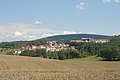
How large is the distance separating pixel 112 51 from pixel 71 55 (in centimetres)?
2131

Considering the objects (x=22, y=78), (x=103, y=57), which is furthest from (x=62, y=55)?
(x=22, y=78)

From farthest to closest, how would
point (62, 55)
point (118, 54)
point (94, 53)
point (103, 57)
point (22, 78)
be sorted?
point (94, 53)
point (62, 55)
point (103, 57)
point (118, 54)
point (22, 78)

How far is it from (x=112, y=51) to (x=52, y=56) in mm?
23951

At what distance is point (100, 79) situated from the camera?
3044 cm

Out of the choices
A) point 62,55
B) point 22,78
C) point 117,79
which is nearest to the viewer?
point 117,79

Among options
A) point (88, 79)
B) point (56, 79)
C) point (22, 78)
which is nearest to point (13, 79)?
point (22, 78)

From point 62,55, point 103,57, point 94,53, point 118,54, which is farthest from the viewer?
point 94,53

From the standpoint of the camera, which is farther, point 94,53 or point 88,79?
point 94,53

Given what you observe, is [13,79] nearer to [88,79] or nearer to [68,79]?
[68,79]

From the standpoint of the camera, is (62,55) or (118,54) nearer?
(118,54)

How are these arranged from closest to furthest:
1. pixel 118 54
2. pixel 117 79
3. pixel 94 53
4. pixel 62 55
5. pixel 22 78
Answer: pixel 117 79
pixel 22 78
pixel 118 54
pixel 62 55
pixel 94 53

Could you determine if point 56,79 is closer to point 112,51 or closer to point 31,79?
point 31,79

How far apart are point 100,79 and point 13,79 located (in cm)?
899

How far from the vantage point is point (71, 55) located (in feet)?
355
